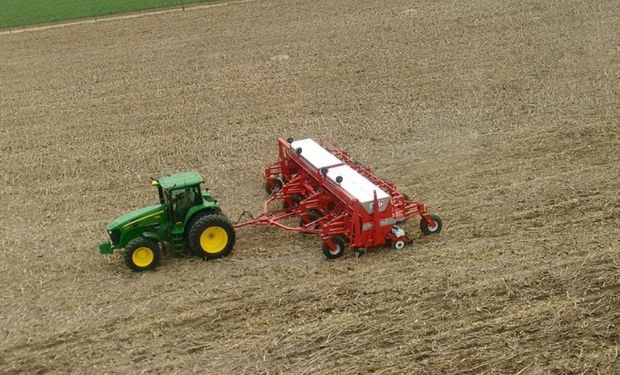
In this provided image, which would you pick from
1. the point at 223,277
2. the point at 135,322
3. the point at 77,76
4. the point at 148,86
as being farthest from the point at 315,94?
the point at 135,322

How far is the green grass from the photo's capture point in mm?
29047

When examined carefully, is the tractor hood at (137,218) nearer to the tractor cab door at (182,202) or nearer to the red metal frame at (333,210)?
→ the tractor cab door at (182,202)

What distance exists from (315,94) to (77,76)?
812cm

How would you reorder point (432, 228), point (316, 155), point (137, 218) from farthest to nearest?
1. point (316, 155)
2. point (432, 228)
3. point (137, 218)

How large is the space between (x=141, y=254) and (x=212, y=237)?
1.04 meters

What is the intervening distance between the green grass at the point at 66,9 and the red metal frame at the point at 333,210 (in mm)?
20718

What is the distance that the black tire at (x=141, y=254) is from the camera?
30.6 feet

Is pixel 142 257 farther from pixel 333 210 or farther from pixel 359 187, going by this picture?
pixel 359 187

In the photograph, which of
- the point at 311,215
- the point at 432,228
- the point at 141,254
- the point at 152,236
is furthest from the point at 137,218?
the point at 432,228

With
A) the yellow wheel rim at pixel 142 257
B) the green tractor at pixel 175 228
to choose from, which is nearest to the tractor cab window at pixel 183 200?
the green tractor at pixel 175 228

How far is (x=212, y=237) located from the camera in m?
9.60

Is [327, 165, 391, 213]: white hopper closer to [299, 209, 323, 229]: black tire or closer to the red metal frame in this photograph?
the red metal frame

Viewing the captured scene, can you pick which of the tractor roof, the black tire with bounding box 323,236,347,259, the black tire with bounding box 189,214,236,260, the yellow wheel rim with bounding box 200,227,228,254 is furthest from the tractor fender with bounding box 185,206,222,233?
the black tire with bounding box 323,236,347,259

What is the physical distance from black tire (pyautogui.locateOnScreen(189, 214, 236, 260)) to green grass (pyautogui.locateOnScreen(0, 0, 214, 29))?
2238cm
